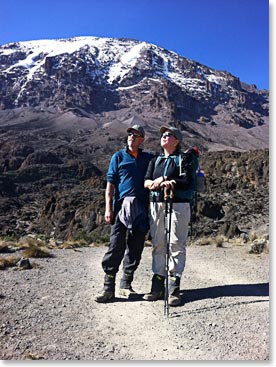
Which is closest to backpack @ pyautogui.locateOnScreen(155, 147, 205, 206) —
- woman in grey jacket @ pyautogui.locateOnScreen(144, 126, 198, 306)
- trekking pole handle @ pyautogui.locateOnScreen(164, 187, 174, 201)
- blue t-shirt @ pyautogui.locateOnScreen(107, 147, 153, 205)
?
woman in grey jacket @ pyautogui.locateOnScreen(144, 126, 198, 306)

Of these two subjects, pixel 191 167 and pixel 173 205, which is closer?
pixel 191 167

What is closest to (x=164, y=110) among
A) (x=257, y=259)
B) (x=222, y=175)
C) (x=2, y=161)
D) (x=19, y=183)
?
(x=2, y=161)

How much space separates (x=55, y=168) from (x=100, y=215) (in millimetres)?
51721

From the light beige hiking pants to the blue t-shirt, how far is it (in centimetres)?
25

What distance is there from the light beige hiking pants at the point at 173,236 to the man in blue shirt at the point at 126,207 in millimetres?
153

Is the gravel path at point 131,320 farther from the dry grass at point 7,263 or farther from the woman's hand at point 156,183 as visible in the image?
the woman's hand at point 156,183

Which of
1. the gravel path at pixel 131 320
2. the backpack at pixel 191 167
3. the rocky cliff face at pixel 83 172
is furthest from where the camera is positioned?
the rocky cliff face at pixel 83 172

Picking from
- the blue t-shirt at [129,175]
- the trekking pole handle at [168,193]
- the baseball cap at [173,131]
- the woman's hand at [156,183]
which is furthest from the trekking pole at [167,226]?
the baseball cap at [173,131]

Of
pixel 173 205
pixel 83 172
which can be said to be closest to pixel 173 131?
pixel 173 205

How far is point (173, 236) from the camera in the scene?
4660 mm

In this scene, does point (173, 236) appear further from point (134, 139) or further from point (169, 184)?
point (134, 139)

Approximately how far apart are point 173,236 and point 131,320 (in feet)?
3.43

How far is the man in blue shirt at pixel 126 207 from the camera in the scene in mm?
4770

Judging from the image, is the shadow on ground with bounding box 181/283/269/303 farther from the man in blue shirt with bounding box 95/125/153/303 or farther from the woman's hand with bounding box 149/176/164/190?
the woman's hand with bounding box 149/176/164/190
